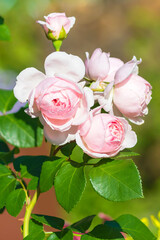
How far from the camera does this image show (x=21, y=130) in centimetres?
76

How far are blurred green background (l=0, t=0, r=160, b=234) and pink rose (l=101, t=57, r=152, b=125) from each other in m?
2.58

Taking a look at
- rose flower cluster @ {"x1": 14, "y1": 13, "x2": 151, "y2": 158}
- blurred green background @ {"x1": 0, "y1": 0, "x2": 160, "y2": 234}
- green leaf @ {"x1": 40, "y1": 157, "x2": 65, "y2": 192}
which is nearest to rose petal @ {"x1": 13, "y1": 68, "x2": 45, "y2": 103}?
rose flower cluster @ {"x1": 14, "y1": 13, "x2": 151, "y2": 158}

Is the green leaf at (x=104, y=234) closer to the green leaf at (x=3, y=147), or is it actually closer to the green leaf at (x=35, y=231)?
the green leaf at (x=35, y=231)

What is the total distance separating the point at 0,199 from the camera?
69 centimetres

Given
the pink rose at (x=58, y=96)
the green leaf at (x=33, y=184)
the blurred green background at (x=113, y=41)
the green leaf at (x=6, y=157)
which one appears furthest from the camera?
the blurred green background at (x=113, y=41)

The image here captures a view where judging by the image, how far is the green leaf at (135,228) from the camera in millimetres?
708

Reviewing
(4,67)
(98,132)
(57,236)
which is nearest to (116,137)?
(98,132)

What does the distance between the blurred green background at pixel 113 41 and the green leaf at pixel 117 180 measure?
2572mm

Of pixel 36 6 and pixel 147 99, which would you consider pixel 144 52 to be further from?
pixel 147 99

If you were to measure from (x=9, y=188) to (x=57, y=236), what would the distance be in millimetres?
112

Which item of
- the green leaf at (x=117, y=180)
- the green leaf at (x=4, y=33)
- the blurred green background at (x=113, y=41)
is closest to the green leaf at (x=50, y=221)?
the green leaf at (x=117, y=180)

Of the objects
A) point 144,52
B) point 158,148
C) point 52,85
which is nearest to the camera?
point 52,85

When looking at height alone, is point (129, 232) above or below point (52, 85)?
below

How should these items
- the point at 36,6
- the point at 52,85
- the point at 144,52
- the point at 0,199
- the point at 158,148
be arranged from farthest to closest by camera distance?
the point at 36,6
the point at 144,52
the point at 158,148
the point at 0,199
the point at 52,85
